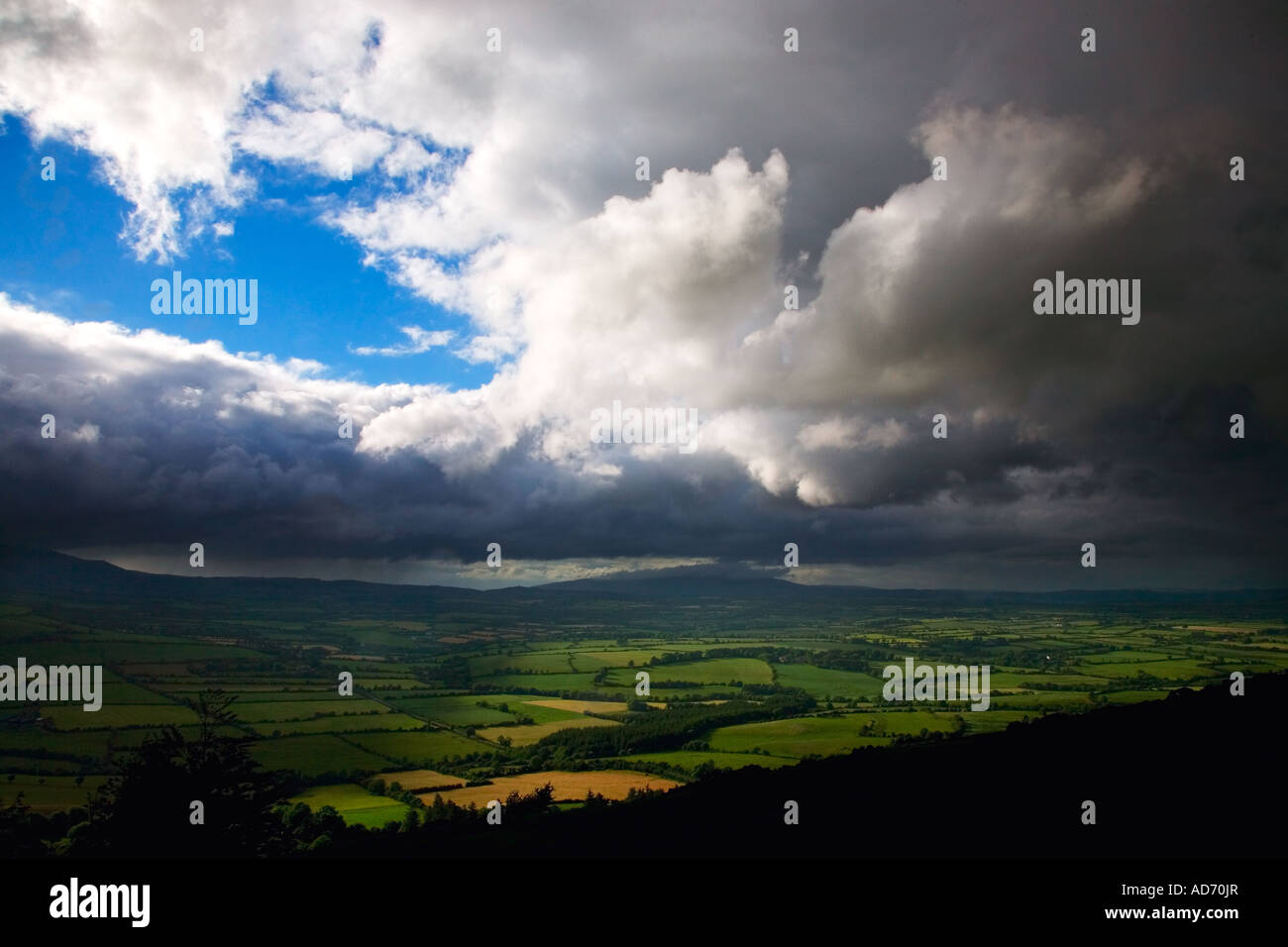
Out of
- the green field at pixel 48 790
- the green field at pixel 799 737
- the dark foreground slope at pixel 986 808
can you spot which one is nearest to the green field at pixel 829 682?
the green field at pixel 799 737

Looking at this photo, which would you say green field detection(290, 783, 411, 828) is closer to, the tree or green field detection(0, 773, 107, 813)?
green field detection(0, 773, 107, 813)

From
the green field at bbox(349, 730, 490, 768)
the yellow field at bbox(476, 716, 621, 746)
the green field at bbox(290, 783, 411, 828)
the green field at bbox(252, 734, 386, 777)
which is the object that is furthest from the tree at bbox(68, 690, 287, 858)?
the yellow field at bbox(476, 716, 621, 746)

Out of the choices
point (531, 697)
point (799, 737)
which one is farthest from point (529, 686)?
point (799, 737)

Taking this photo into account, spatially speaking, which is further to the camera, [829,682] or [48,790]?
[829,682]

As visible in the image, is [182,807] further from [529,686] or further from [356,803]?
[529,686]

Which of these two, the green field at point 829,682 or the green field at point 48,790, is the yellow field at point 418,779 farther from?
the green field at point 829,682

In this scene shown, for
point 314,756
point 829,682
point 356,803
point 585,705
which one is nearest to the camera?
point 356,803

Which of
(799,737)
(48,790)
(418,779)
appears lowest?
(799,737)
